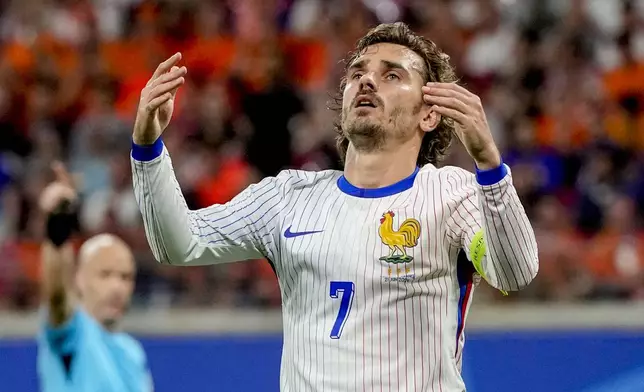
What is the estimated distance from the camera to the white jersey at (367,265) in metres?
3.45

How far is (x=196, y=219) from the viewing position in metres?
3.74

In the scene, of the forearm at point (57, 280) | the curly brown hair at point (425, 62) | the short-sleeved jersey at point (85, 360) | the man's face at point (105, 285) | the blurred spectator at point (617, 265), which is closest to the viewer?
the curly brown hair at point (425, 62)

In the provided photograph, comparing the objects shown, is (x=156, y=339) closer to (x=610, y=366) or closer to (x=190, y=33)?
(x=610, y=366)

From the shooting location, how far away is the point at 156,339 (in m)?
6.43

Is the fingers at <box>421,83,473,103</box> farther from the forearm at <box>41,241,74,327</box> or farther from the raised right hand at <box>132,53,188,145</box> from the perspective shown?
the forearm at <box>41,241,74,327</box>

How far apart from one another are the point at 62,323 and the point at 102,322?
607 mm

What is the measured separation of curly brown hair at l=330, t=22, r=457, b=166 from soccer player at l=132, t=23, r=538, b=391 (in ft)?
0.28

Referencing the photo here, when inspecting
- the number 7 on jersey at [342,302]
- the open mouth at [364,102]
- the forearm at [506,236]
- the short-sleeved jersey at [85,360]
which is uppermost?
the open mouth at [364,102]

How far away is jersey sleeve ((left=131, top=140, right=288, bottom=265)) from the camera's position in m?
3.53

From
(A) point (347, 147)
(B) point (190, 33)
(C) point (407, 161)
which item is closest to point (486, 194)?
(C) point (407, 161)

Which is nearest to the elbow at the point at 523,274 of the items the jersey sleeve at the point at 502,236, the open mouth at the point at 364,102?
the jersey sleeve at the point at 502,236

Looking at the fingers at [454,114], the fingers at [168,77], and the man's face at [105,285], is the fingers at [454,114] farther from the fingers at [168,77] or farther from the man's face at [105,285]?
the man's face at [105,285]

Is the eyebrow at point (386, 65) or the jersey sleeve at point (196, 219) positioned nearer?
the jersey sleeve at point (196, 219)

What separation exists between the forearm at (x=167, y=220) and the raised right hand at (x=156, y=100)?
5cm
